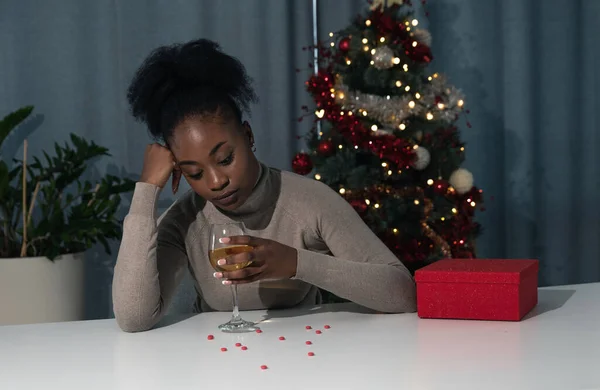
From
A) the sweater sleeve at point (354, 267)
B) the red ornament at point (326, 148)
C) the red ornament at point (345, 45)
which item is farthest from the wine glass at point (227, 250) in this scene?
the red ornament at point (345, 45)

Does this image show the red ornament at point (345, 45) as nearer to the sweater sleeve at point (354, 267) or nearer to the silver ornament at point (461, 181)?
the silver ornament at point (461, 181)

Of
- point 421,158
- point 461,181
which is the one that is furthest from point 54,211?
point 461,181

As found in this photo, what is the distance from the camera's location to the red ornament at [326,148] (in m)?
3.45

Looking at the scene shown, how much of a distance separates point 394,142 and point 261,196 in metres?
1.58

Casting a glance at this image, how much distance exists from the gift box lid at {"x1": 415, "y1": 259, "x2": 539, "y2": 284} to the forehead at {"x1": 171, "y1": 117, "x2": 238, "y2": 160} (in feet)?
1.57

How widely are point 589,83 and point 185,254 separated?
3089 mm

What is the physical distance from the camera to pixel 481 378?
116 cm

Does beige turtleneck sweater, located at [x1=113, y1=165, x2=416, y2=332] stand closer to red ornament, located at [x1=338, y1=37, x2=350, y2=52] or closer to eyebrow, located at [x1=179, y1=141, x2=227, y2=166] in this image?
eyebrow, located at [x1=179, y1=141, x2=227, y2=166]

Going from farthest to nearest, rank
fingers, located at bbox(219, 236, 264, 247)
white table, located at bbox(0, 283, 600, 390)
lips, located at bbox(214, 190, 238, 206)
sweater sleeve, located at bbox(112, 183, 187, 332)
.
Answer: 1. lips, located at bbox(214, 190, 238, 206)
2. sweater sleeve, located at bbox(112, 183, 187, 332)
3. fingers, located at bbox(219, 236, 264, 247)
4. white table, located at bbox(0, 283, 600, 390)

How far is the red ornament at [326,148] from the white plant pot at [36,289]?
110 cm

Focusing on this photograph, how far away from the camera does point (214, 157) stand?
1697 millimetres

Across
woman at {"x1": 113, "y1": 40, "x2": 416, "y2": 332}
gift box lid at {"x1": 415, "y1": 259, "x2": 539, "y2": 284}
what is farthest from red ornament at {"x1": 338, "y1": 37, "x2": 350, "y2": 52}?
gift box lid at {"x1": 415, "y1": 259, "x2": 539, "y2": 284}

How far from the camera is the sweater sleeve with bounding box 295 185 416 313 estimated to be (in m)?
1.68

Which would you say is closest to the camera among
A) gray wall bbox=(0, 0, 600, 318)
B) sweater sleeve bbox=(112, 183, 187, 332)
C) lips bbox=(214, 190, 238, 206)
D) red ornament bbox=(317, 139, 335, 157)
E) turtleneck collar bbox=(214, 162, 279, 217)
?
sweater sleeve bbox=(112, 183, 187, 332)
